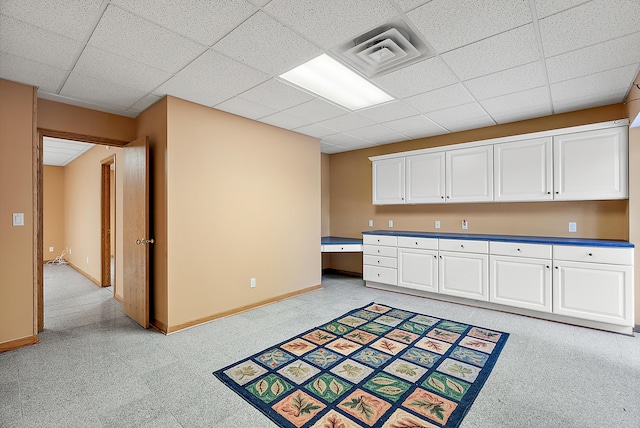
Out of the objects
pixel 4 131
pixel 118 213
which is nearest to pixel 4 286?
pixel 4 131

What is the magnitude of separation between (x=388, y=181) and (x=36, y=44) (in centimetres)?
441

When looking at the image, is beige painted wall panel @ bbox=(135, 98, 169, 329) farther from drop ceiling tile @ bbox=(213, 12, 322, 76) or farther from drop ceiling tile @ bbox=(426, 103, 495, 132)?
drop ceiling tile @ bbox=(426, 103, 495, 132)

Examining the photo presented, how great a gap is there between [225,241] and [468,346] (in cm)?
284

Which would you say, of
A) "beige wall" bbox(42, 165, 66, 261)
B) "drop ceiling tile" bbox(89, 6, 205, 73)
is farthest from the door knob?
"beige wall" bbox(42, 165, 66, 261)

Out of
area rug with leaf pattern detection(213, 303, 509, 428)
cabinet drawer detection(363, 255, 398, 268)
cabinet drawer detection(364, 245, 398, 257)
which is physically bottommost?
area rug with leaf pattern detection(213, 303, 509, 428)

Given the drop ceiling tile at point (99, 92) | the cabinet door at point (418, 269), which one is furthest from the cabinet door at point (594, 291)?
the drop ceiling tile at point (99, 92)

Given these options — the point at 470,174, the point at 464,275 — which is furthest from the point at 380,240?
the point at 470,174

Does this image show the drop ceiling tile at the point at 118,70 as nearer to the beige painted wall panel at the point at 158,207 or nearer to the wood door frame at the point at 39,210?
the beige painted wall panel at the point at 158,207

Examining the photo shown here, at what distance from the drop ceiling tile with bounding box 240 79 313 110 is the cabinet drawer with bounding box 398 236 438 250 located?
8.39 feet

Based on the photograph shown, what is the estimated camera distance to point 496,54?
2.35 metres

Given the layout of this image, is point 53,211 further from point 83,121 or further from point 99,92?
point 99,92

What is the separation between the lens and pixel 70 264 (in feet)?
23.8

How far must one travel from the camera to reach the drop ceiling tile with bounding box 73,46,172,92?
2354mm

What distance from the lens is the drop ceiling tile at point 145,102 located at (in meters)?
3.20
